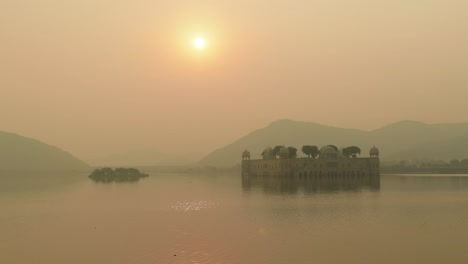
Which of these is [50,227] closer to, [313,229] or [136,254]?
[136,254]

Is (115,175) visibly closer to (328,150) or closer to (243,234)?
(328,150)

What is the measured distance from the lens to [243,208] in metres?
57.2

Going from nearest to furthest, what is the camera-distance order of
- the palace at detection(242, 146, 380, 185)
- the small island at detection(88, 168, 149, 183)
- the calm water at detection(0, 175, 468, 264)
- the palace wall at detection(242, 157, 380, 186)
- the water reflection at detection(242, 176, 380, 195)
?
the calm water at detection(0, 175, 468, 264) < the water reflection at detection(242, 176, 380, 195) < the palace wall at detection(242, 157, 380, 186) < the palace at detection(242, 146, 380, 185) < the small island at detection(88, 168, 149, 183)

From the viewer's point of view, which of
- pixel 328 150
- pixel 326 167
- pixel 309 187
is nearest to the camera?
pixel 309 187

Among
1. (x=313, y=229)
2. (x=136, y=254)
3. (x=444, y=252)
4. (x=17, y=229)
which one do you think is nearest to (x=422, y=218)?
(x=313, y=229)

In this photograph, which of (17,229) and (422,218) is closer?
(17,229)

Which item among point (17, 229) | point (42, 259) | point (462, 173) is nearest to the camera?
point (42, 259)

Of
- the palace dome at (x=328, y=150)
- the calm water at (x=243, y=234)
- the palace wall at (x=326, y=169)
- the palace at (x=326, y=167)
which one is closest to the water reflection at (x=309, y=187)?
the palace wall at (x=326, y=169)

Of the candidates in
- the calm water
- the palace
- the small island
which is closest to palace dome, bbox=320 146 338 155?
the palace

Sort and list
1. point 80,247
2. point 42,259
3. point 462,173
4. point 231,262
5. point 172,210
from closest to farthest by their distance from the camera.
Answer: point 231,262 < point 42,259 < point 80,247 < point 172,210 < point 462,173

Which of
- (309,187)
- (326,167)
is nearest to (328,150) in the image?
(326,167)

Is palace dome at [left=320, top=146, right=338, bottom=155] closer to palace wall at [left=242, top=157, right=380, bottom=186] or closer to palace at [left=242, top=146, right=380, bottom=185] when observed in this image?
palace at [left=242, top=146, right=380, bottom=185]

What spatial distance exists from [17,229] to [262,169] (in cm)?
11946

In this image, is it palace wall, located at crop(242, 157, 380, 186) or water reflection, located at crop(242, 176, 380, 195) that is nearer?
water reflection, located at crop(242, 176, 380, 195)
